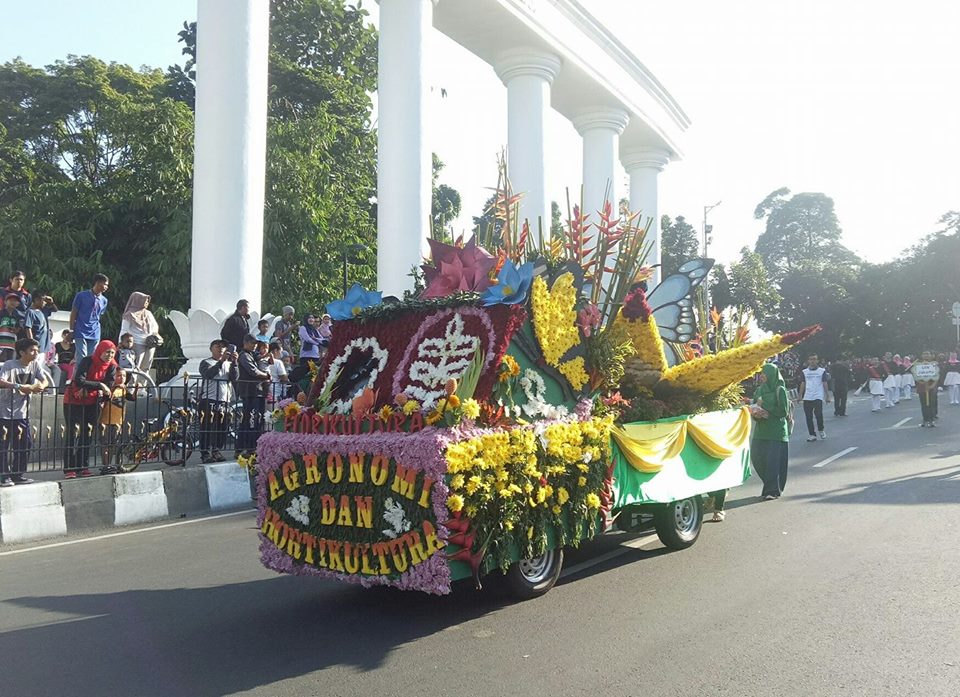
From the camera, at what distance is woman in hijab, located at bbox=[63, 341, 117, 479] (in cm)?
983

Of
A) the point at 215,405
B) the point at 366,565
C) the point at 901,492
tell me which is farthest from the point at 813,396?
the point at 366,565

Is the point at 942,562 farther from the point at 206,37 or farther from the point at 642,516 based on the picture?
the point at 206,37

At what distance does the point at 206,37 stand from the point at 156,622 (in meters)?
11.5

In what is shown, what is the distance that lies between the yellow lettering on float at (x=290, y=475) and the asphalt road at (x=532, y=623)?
0.84 meters

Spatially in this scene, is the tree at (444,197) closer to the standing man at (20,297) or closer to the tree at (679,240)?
the tree at (679,240)

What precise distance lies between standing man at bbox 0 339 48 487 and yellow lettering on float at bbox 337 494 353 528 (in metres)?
5.26

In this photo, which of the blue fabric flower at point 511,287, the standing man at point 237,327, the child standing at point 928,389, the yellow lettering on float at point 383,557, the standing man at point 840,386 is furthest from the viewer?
the standing man at point 840,386

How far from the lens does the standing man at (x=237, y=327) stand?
13.4 m

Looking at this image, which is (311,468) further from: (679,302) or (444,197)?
(444,197)

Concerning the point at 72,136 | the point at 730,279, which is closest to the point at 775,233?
the point at 730,279

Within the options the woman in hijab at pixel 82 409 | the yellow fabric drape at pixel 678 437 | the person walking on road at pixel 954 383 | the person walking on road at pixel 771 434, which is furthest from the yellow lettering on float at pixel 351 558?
the person walking on road at pixel 954 383

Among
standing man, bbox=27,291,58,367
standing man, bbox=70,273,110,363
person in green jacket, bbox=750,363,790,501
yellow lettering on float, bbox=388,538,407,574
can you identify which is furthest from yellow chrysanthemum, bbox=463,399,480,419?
standing man, bbox=70,273,110,363

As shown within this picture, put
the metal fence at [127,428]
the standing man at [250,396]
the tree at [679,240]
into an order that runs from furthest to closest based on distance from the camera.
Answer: the tree at [679,240], the standing man at [250,396], the metal fence at [127,428]

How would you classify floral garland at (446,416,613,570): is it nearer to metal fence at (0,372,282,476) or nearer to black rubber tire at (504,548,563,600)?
black rubber tire at (504,548,563,600)
